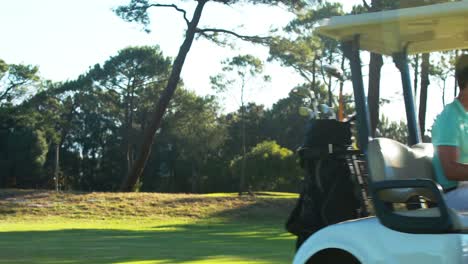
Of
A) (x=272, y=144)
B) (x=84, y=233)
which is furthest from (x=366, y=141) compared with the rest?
(x=272, y=144)

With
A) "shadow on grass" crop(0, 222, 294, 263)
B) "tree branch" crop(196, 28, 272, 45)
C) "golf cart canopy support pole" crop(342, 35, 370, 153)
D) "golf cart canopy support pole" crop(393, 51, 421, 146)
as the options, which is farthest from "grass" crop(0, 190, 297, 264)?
"tree branch" crop(196, 28, 272, 45)

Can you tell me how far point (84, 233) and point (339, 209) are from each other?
12301 millimetres

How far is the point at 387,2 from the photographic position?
807 inches

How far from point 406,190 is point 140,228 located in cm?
1567

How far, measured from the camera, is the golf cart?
10.7ft

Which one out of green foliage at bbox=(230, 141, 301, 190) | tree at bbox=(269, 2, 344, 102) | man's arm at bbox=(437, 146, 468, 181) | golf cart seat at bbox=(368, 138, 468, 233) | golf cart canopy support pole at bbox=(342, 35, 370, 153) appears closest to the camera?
golf cart seat at bbox=(368, 138, 468, 233)

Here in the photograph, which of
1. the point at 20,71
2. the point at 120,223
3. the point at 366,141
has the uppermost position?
the point at 20,71

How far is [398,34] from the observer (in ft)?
13.1

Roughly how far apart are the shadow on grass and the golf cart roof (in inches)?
224

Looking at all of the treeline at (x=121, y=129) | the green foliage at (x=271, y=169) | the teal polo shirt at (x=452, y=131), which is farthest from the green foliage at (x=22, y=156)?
the teal polo shirt at (x=452, y=131)

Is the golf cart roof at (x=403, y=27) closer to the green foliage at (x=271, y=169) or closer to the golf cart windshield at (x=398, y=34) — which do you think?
the golf cart windshield at (x=398, y=34)

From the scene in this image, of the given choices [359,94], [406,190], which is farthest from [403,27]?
[406,190]

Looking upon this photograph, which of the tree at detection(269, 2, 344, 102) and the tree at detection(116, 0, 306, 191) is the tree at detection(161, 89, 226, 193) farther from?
the tree at detection(269, 2, 344, 102)

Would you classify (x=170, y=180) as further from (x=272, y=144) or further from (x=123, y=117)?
(x=272, y=144)
